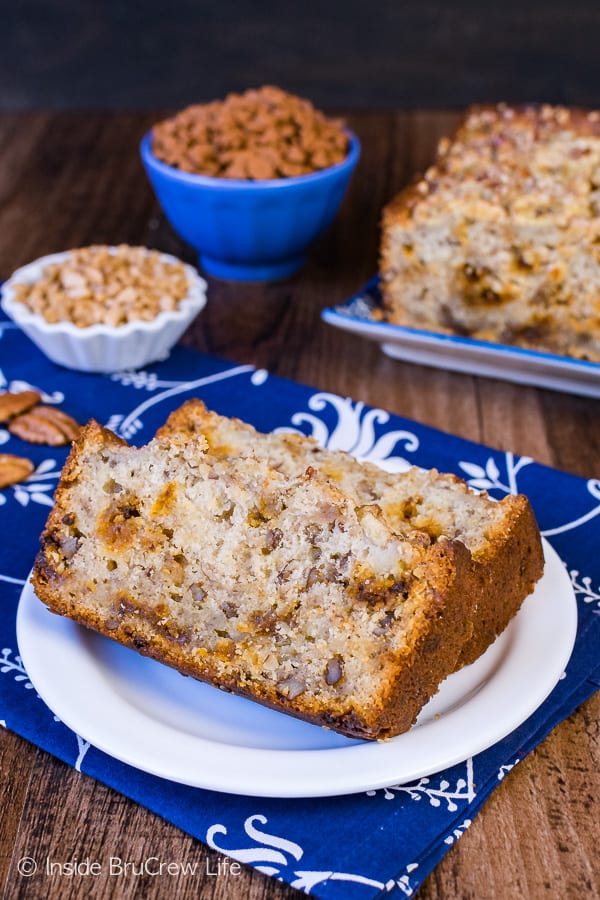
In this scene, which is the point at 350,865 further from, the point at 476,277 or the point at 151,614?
the point at 476,277

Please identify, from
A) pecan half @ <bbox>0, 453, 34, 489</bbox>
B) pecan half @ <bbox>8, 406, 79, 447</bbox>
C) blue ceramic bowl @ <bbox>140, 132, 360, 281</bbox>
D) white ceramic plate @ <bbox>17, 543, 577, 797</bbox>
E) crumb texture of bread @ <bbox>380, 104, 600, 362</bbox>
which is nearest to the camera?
white ceramic plate @ <bbox>17, 543, 577, 797</bbox>

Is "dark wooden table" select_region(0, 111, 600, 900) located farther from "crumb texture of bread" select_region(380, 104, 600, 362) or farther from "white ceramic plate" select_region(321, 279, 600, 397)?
"crumb texture of bread" select_region(380, 104, 600, 362)

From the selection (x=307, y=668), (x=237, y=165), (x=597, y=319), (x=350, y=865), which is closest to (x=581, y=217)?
(x=597, y=319)

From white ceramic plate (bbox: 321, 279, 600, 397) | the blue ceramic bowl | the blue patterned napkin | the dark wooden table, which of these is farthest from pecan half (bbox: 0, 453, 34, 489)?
the blue ceramic bowl

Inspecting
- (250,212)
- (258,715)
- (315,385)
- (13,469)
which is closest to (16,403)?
(13,469)

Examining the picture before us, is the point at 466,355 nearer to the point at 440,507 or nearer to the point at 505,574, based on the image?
the point at 440,507

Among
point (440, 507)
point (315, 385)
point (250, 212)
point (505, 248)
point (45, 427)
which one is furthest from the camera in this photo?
point (250, 212)

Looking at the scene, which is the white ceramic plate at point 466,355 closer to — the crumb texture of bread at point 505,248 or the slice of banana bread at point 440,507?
the crumb texture of bread at point 505,248

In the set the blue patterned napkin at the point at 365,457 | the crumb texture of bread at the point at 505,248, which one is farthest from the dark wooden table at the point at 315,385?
the crumb texture of bread at the point at 505,248
